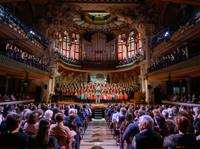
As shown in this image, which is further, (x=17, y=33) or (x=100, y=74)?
(x=100, y=74)

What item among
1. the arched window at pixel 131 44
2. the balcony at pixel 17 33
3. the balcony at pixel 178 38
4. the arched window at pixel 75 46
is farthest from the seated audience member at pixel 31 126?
the arched window at pixel 75 46

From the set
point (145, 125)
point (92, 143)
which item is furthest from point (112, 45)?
point (145, 125)

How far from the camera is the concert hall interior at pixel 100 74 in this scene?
173 inches

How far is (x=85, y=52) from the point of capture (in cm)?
3006

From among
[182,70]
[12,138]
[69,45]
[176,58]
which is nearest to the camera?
[12,138]

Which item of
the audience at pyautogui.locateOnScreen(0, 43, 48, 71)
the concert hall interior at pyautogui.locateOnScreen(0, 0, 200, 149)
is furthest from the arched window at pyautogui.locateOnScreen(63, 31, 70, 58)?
the audience at pyautogui.locateOnScreen(0, 43, 48, 71)

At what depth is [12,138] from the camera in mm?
3311

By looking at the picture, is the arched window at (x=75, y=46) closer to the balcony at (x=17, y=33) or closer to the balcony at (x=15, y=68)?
the balcony at (x=17, y=33)

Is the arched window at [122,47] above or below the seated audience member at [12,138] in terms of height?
above

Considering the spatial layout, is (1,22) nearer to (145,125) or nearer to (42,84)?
(42,84)

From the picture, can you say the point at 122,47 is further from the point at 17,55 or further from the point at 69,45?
the point at 17,55

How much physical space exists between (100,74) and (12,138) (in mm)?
26094

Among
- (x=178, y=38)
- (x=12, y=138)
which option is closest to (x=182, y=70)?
(x=178, y=38)

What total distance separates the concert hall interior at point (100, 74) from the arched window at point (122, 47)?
0.12 metres
